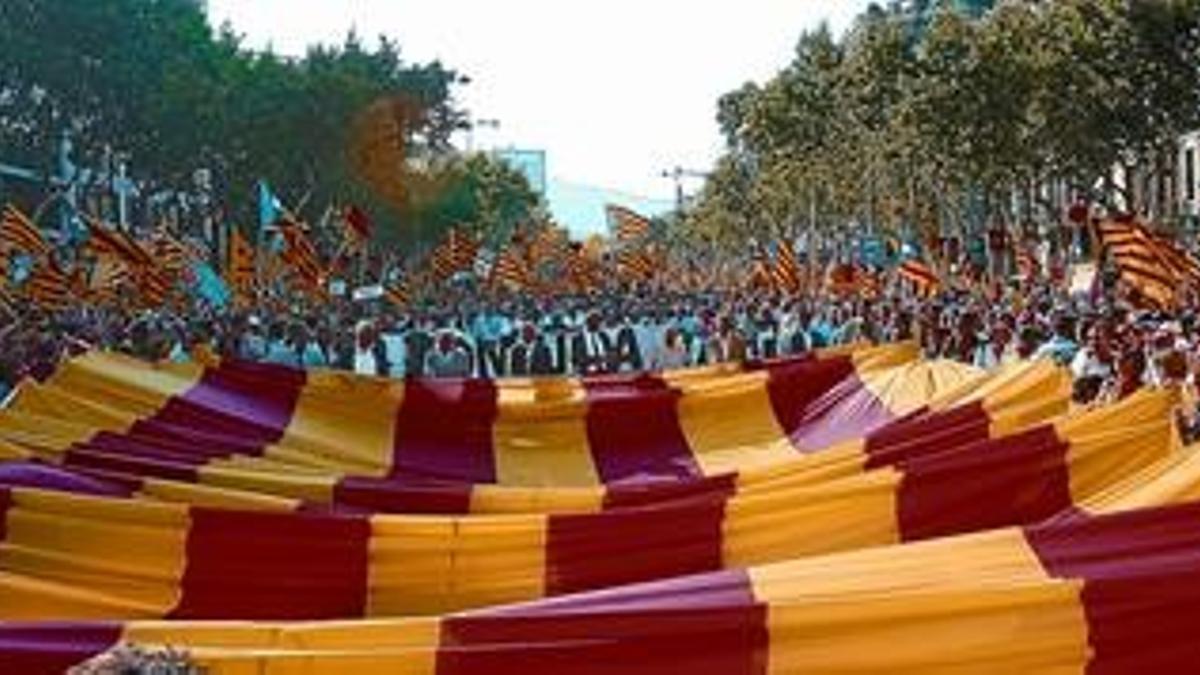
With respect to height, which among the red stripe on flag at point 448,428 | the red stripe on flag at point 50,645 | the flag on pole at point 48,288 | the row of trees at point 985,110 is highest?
the row of trees at point 985,110

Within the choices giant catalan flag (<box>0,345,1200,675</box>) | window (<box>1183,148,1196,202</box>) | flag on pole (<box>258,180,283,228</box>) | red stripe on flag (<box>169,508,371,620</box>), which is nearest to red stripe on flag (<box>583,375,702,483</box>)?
giant catalan flag (<box>0,345,1200,675</box>)

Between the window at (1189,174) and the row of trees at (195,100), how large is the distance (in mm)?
20646

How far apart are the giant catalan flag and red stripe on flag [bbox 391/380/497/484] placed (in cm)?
2

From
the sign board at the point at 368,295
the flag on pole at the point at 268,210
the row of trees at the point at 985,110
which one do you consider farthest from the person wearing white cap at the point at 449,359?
the flag on pole at the point at 268,210

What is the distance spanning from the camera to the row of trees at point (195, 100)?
45656 mm

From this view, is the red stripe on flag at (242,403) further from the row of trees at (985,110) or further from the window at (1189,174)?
the window at (1189,174)

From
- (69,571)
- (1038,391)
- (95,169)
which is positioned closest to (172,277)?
(95,169)

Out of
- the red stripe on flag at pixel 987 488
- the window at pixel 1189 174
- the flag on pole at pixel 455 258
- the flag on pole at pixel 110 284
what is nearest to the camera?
the red stripe on flag at pixel 987 488

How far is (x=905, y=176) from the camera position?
5550cm

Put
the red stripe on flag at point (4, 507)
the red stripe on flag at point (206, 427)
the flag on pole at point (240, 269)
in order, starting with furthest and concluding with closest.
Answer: the flag on pole at point (240, 269) < the red stripe on flag at point (206, 427) < the red stripe on flag at point (4, 507)

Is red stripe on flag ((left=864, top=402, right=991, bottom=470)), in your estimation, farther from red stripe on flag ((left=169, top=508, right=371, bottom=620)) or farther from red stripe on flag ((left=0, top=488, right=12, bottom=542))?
→ red stripe on flag ((left=0, top=488, right=12, bottom=542))

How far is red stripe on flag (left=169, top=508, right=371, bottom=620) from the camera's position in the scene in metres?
7.70

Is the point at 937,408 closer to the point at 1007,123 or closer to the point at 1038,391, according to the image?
the point at 1038,391

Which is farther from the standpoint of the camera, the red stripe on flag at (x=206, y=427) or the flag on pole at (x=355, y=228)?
the flag on pole at (x=355, y=228)
